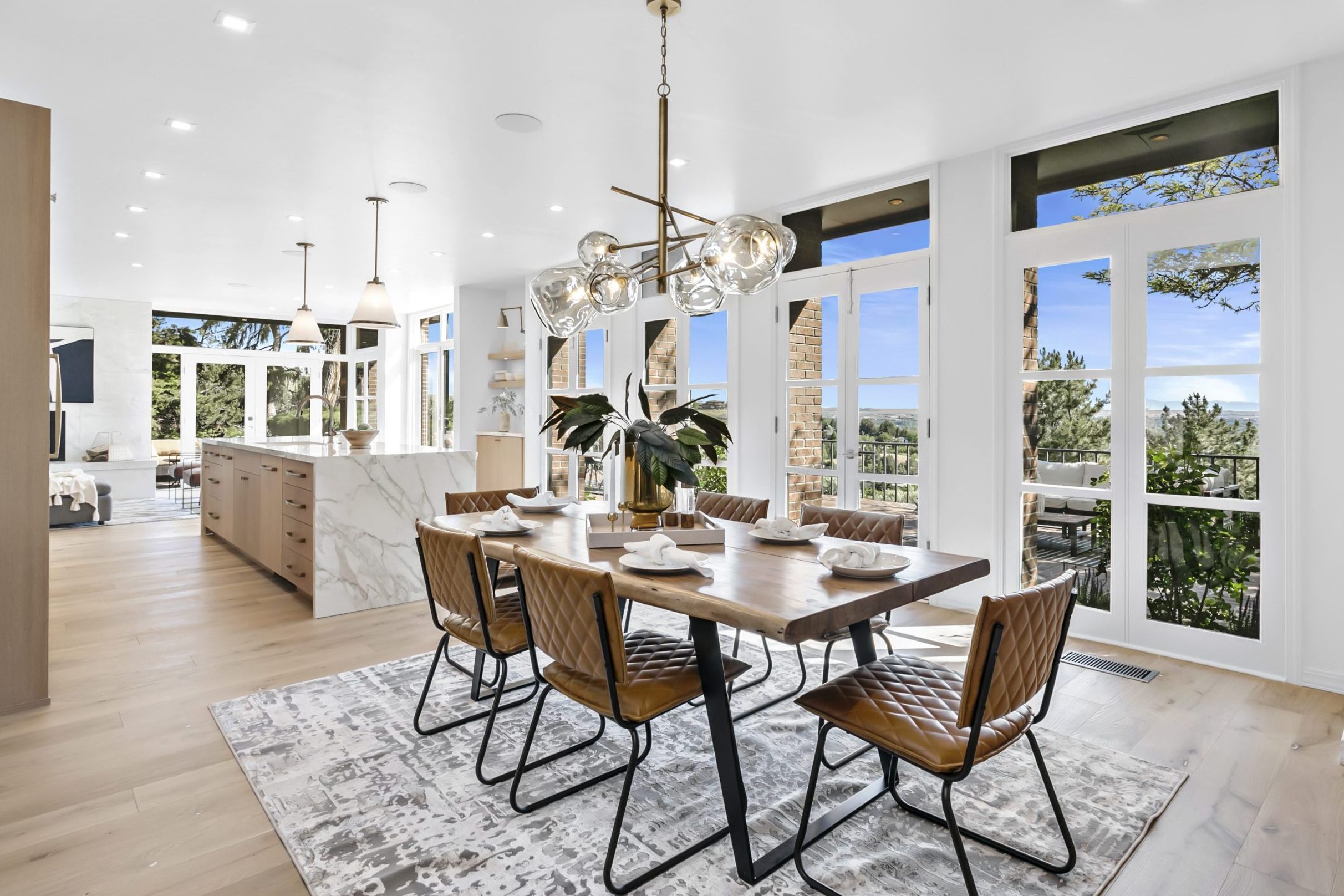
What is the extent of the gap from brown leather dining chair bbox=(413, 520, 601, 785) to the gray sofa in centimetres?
661

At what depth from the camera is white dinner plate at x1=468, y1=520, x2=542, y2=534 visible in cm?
266

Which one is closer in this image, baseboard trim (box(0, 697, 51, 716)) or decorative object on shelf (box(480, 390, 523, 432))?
baseboard trim (box(0, 697, 51, 716))

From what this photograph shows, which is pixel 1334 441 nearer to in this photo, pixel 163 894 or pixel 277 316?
pixel 163 894

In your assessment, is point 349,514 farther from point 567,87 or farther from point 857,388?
point 857,388

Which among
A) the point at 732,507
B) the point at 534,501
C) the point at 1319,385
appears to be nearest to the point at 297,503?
the point at 534,501

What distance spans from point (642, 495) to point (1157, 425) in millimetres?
2676

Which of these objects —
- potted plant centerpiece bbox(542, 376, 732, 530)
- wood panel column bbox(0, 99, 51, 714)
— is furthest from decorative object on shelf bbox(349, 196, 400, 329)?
potted plant centerpiece bbox(542, 376, 732, 530)

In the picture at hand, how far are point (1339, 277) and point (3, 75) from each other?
19.3 feet

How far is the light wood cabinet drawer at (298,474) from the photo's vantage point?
4.20m

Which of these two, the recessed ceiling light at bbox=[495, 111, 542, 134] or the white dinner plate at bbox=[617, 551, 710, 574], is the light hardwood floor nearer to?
the white dinner plate at bbox=[617, 551, 710, 574]

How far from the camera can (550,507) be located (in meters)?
3.22

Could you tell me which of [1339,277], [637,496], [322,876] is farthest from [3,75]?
[1339,277]

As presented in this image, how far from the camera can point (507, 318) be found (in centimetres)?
865

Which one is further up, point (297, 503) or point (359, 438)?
point (359, 438)
